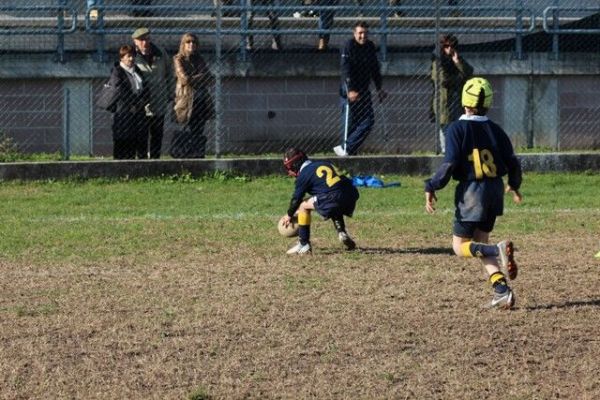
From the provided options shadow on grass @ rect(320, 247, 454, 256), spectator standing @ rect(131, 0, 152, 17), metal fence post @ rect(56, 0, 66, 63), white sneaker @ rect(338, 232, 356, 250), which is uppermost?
spectator standing @ rect(131, 0, 152, 17)

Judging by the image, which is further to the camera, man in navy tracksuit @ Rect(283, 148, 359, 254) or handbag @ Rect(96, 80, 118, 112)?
handbag @ Rect(96, 80, 118, 112)

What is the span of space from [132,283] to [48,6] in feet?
31.7

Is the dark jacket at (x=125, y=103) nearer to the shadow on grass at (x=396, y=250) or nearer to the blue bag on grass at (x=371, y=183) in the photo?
the blue bag on grass at (x=371, y=183)

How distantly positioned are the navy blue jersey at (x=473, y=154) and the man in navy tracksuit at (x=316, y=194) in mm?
2307

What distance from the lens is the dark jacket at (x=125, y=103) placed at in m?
17.6

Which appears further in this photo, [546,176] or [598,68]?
[598,68]

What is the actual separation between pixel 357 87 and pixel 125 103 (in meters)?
3.02

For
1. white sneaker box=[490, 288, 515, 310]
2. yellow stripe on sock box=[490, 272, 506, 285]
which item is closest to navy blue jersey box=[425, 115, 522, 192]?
yellow stripe on sock box=[490, 272, 506, 285]

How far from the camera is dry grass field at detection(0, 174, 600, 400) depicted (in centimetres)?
777

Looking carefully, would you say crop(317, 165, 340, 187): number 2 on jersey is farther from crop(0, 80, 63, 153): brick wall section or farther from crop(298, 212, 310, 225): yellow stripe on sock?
crop(0, 80, 63, 153): brick wall section

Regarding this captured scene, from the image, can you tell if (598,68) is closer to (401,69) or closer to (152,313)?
(401,69)

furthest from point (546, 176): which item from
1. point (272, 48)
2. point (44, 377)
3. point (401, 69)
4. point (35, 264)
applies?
point (44, 377)

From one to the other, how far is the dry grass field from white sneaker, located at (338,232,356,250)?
8cm

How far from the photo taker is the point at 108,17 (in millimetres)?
20906
